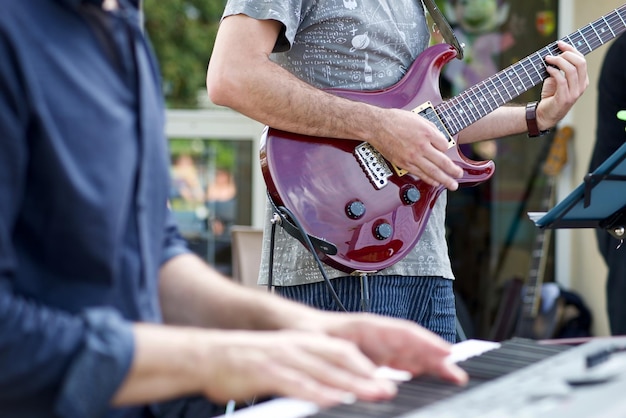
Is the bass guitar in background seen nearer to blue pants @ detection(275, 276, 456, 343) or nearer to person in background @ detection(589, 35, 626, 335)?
person in background @ detection(589, 35, 626, 335)

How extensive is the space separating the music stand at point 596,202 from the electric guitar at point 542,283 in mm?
2704

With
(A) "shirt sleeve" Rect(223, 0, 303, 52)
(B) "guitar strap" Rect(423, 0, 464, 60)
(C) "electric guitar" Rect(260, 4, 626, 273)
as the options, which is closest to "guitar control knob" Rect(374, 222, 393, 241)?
(C) "electric guitar" Rect(260, 4, 626, 273)

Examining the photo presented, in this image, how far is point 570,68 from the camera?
2.64m

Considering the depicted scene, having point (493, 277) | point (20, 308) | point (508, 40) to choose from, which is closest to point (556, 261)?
point (493, 277)

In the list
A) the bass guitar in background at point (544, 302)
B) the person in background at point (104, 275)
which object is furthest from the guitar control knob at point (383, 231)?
the bass guitar in background at point (544, 302)

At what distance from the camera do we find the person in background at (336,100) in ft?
7.59

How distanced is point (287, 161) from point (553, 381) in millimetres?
1243

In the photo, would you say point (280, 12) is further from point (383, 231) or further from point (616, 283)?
point (616, 283)

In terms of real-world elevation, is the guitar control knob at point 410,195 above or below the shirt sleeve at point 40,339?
above

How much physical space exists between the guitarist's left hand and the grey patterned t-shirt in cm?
46

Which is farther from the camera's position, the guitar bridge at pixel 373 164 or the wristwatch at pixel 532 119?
the wristwatch at pixel 532 119

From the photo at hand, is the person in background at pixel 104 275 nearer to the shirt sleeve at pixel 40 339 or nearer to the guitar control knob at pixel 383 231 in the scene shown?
the shirt sleeve at pixel 40 339

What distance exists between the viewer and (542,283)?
523cm

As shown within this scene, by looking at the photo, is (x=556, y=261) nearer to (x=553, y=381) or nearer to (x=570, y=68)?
(x=570, y=68)
